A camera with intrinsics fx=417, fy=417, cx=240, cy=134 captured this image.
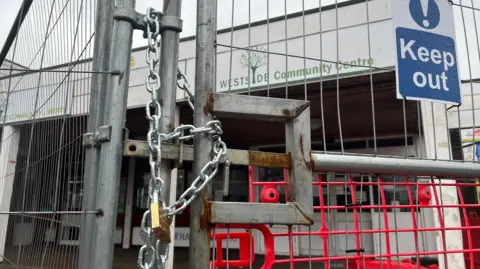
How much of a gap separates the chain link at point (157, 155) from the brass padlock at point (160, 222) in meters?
0.02

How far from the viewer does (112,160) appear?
1.36 metres

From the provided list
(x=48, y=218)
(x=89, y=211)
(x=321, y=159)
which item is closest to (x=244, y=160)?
(x=321, y=159)

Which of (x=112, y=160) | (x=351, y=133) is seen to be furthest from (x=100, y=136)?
(x=351, y=133)

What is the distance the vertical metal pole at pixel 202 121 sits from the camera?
4.70ft

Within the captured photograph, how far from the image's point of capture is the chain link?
1276 mm

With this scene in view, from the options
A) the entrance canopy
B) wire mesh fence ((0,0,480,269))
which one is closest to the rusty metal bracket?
wire mesh fence ((0,0,480,269))

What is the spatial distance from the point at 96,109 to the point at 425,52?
1.72 metres

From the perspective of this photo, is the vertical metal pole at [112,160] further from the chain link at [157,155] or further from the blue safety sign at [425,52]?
the blue safety sign at [425,52]

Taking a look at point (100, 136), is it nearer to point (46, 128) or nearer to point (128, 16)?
point (128, 16)

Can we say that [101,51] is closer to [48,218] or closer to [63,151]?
[63,151]

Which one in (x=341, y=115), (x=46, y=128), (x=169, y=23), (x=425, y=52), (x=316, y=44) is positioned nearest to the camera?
(x=169, y=23)

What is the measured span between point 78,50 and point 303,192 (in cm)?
140

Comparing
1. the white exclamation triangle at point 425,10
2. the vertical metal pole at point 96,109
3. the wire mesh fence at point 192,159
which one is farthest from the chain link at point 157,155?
the white exclamation triangle at point 425,10

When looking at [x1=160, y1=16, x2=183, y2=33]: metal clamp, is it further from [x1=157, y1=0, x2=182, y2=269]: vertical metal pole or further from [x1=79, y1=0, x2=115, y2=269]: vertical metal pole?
[x1=79, y1=0, x2=115, y2=269]: vertical metal pole
